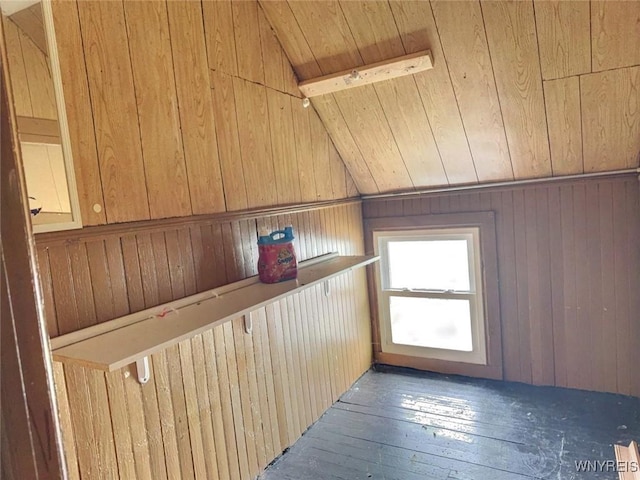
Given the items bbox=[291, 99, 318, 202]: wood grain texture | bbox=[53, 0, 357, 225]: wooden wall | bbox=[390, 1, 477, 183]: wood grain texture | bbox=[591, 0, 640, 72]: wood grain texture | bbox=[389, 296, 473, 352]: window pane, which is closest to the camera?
bbox=[53, 0, 357, 225]: wooden wall

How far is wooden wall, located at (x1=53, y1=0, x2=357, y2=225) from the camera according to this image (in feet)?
4.67

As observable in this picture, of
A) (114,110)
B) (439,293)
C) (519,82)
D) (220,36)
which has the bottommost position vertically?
(439,293)

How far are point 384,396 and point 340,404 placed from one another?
32cm

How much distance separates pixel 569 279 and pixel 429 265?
3.01ft

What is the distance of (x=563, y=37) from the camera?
1.89 metres

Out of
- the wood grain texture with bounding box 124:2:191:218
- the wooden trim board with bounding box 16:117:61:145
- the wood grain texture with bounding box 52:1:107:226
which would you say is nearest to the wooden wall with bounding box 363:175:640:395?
the wood grain texture with bounding box 124:2:191:218

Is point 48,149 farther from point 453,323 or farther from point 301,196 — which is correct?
point 453,323

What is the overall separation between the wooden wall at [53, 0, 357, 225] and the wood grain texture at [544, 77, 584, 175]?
1397 mm

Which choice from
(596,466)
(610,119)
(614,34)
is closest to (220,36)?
(614,34)

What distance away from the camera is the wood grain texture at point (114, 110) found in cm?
144

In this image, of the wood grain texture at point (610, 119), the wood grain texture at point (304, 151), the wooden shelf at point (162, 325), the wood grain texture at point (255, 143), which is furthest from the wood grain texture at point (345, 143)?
the wood grain texture at point (610, 119)

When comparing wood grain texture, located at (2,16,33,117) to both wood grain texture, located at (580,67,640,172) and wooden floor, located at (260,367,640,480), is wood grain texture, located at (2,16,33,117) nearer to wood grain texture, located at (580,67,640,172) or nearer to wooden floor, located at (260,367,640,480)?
wooden floor, located at (260,367,640,480)

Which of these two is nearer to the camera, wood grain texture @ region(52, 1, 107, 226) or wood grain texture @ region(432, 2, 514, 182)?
wood grain texture @ region(52, 1, 107, 226)

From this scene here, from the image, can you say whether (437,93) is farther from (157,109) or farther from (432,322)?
(432,322)
